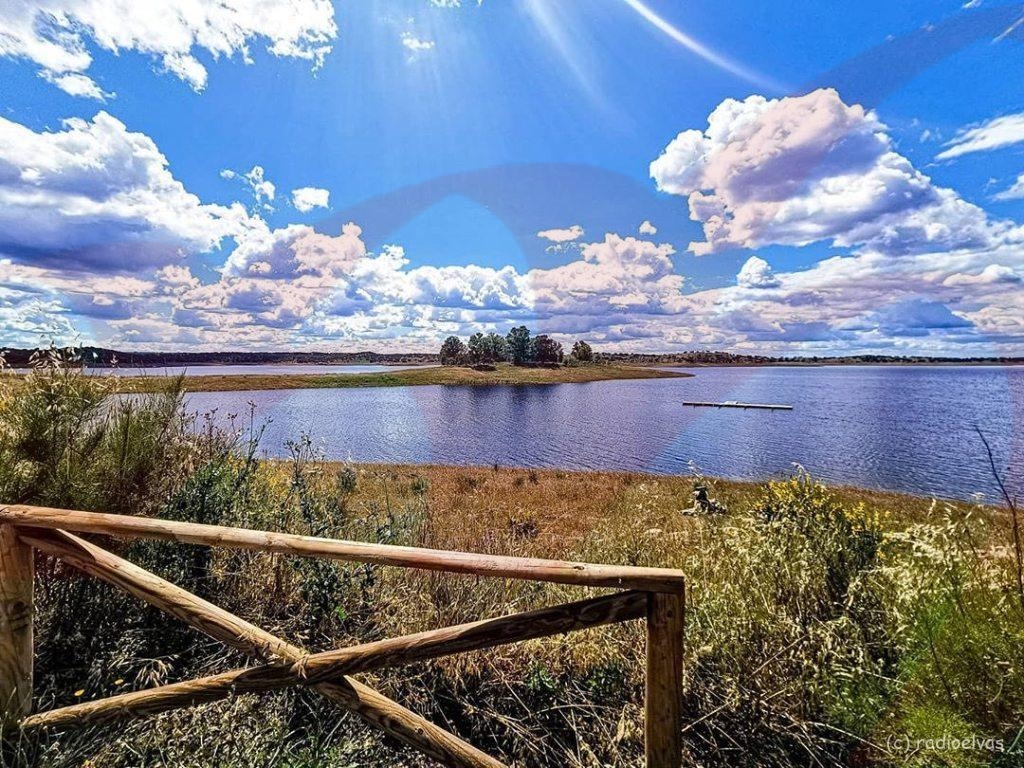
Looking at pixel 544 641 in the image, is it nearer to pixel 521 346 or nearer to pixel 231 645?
pixel 231 645

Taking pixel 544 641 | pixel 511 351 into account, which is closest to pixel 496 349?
pixel 511 351

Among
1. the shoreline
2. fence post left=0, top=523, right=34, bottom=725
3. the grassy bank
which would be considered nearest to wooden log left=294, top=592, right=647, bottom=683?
fence post left=0, top=523, right=34, bottom=725

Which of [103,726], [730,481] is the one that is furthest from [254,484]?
[730,481]

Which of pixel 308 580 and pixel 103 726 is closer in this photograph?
pixel 103 726

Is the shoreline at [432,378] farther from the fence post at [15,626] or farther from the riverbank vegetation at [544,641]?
the fence post at [15,626]

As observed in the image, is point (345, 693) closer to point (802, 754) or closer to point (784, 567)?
point (802, 754)

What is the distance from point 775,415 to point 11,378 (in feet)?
172

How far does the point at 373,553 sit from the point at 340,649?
0.57 meters

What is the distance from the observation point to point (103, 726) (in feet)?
8.13

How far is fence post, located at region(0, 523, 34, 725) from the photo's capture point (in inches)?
87.0

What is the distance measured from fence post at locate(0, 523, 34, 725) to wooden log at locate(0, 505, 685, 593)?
166 mm

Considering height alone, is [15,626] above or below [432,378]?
above

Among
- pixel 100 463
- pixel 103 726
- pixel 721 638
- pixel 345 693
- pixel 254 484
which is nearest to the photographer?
pixel 345 693

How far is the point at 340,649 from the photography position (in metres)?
2.09
